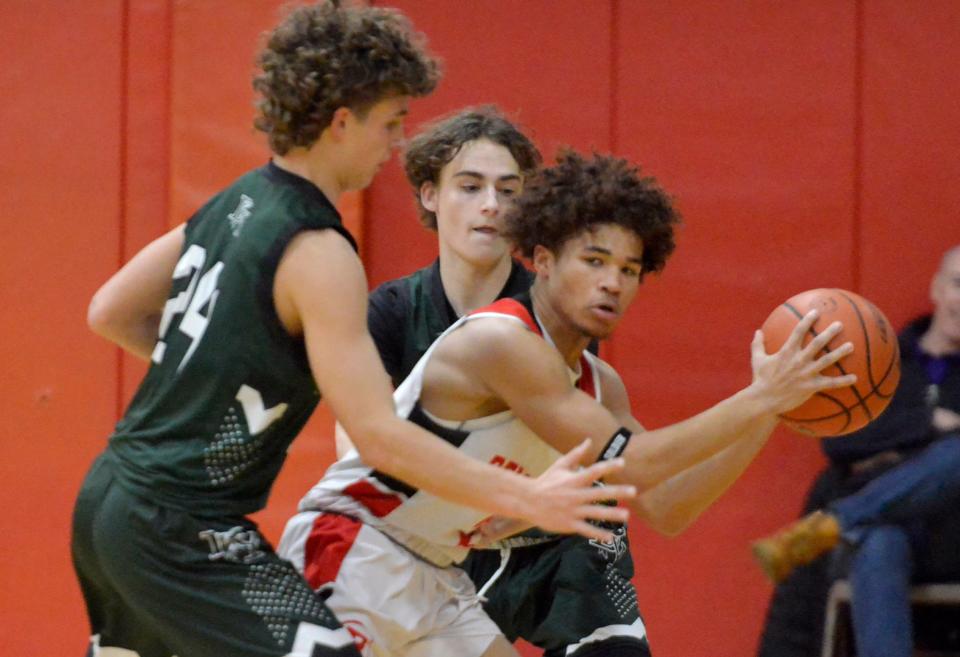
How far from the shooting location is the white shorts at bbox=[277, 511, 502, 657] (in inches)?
126

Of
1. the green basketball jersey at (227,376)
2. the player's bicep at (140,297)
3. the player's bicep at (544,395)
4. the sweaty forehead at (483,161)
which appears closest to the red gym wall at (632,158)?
the sweaty forehead at (483,161)

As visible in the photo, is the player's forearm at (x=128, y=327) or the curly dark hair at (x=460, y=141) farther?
the curly dark hair at (x=460, y=141)

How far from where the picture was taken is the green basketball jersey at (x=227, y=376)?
108 inches

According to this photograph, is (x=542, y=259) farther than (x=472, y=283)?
No

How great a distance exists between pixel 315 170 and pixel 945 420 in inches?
109

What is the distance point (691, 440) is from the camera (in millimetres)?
2977

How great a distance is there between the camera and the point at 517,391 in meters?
3.10

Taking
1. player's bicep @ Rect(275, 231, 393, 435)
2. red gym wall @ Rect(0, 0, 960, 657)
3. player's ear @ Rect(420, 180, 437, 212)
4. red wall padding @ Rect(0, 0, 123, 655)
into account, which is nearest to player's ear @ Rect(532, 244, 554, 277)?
player's bicep @ Rect(275, 231, 393, 435)

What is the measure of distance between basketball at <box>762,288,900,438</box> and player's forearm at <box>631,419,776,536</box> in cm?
16

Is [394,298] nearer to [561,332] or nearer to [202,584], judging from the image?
[561,332]

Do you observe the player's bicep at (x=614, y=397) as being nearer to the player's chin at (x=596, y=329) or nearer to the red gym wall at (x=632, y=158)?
the player's chin at (x=596, y=329)

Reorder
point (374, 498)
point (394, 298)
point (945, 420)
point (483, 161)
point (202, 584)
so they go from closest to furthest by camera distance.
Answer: point (202, 584) < point (374, 498) < point (394, 298) < point (483, 161) < point (945, 420)

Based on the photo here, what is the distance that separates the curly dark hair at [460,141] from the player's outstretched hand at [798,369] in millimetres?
1366

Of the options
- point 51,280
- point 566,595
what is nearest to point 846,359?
point 566,595
